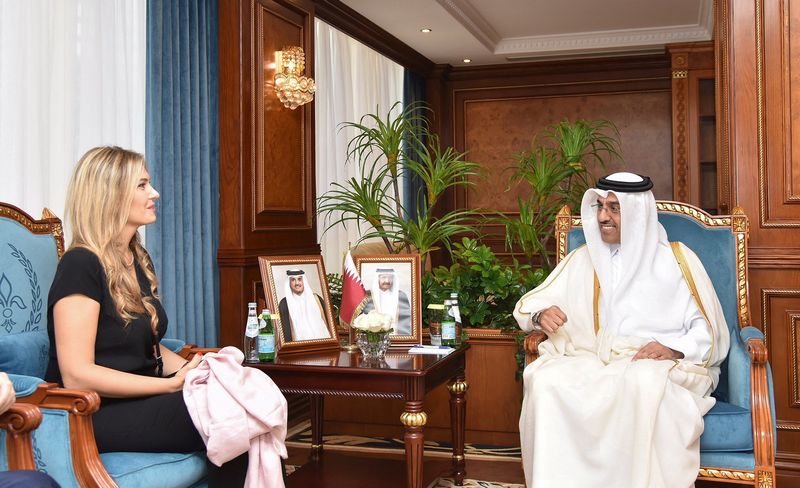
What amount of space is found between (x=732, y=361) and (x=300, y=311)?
1638 mm

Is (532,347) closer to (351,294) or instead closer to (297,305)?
(351,294)

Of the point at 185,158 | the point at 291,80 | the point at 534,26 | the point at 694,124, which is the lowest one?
the point at 185,158

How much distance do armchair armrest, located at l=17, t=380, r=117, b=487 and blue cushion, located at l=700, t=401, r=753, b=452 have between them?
1.85 meters

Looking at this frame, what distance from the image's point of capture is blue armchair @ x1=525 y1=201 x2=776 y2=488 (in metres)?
2.62

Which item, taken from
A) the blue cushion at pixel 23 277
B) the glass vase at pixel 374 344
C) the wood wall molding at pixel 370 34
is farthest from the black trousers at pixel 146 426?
the wood wall molding at pixel 370 34

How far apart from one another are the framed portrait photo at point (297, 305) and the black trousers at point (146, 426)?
882 mm

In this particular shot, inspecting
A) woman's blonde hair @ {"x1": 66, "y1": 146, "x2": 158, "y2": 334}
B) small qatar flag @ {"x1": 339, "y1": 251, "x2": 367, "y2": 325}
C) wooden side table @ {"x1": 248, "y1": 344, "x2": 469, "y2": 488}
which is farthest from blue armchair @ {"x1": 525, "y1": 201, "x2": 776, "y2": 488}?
woman's blonde hair @ {"x1": 66, "y1": 146, "x2": 158, "y2": 334}

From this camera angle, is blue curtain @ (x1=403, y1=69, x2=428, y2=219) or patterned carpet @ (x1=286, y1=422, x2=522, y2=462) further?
blue curtain @ (x1=403, y1=69, x2=428, y2=219)

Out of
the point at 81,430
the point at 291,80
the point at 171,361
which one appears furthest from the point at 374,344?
the point at 291,80

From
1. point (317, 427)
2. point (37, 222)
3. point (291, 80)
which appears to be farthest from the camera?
point (291, 80)

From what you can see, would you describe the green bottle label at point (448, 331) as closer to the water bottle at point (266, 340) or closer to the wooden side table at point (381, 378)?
the wooden side table at point (381, 378)

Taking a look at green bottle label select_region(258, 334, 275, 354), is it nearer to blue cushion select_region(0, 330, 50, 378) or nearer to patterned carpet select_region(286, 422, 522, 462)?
blue cushion select_region(0, 330, 50, 378)

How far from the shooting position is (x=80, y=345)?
7.02 ft

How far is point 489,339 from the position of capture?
4.02 metres
